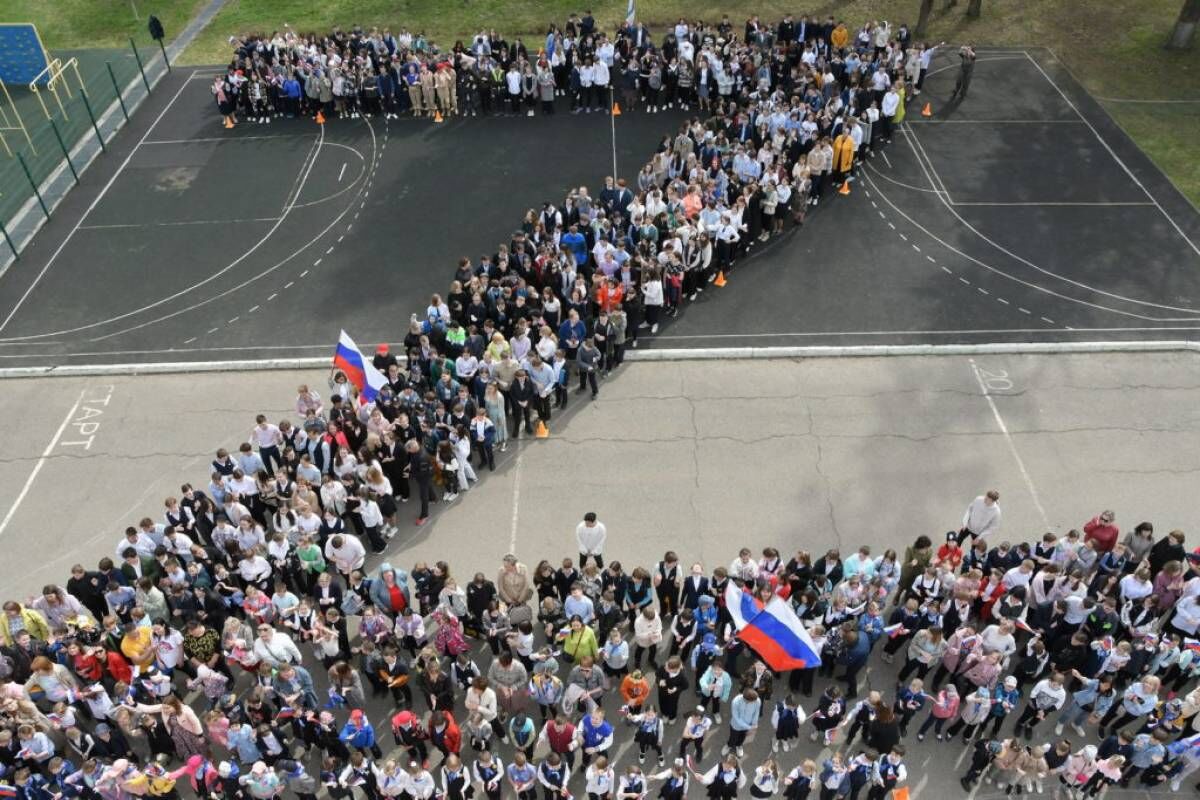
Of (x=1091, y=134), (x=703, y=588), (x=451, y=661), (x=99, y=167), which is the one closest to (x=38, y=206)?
(x=99, y=167)

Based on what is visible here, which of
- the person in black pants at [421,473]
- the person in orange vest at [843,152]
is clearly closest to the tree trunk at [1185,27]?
the person in orange vest at [843,152]

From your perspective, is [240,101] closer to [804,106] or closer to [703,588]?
[804,106]

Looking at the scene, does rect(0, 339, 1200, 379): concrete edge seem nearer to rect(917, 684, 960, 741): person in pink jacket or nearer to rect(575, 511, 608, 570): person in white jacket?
rect(575, 511, 608, 570): person in white jacket

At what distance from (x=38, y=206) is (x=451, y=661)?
1954 cm

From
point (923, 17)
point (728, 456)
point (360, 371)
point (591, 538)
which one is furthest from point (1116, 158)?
point (360, 371)

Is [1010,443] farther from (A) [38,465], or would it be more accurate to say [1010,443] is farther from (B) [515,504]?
(A) [38,465]

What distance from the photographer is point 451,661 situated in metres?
13.1

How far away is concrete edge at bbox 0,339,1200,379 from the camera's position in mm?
19484

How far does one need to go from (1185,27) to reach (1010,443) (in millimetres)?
21488

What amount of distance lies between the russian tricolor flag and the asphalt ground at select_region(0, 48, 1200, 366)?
8.79 metres

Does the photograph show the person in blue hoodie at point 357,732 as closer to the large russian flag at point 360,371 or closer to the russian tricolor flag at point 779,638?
the russian tricolor flag at point 779,638

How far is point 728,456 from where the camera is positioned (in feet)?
57.2

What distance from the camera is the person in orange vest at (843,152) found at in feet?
78.0

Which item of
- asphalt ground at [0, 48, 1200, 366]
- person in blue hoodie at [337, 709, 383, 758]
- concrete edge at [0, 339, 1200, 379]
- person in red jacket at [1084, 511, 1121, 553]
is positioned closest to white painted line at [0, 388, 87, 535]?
concrete edge at [0, 339, 1200, 379]
